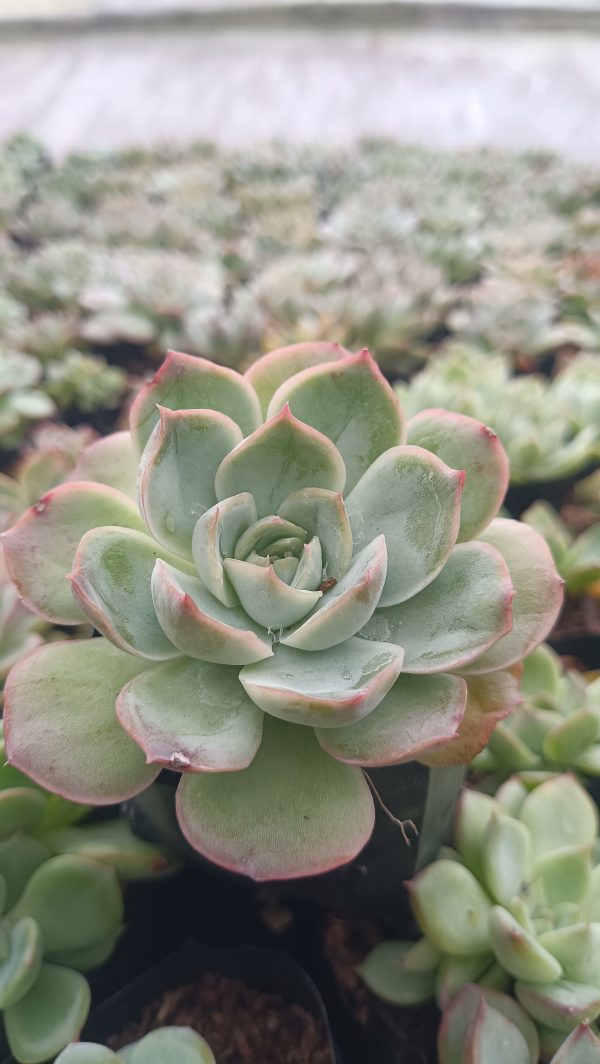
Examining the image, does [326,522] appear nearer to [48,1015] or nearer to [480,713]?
[480,713]

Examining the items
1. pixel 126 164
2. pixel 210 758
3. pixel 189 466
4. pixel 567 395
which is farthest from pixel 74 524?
pixel 126 164

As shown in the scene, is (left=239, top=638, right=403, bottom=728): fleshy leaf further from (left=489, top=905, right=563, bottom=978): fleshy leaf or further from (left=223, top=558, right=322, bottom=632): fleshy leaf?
(left=489, top=905, right=563, bottom=978): fleshy leaf

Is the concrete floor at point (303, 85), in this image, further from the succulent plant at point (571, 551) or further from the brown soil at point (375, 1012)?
the brown soil at point (375, 1012)

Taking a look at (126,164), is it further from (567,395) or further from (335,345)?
(335,345)

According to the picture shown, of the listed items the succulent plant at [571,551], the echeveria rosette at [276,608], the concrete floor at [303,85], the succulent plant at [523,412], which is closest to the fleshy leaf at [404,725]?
the echeveria rosette at [276,608]

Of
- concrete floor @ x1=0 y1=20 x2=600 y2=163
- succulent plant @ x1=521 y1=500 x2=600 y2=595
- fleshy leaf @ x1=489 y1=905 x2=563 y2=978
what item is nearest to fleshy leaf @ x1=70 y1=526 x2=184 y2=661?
fleshy leaf @ x1=489 y1=905 x2=563 y2=978

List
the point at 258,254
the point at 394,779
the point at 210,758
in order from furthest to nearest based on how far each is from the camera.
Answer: the point at 258,254, the point at 394,779, the point at 210,758
